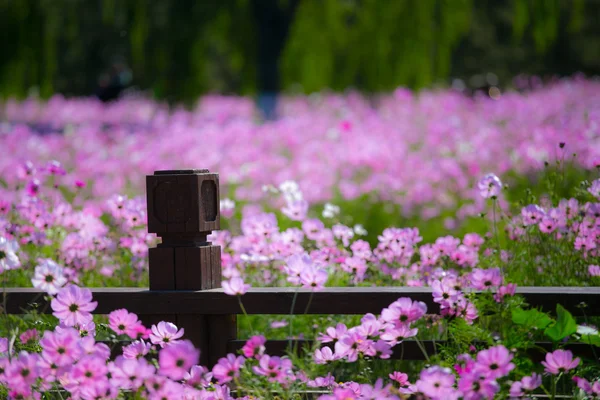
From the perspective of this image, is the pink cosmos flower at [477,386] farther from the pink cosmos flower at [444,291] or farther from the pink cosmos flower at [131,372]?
the pink cosmos flower at [131,372]

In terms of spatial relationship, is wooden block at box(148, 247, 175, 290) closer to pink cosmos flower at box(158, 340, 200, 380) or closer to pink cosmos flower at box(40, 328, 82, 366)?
pink cosmos flower at box(40, 328, 82, 366)

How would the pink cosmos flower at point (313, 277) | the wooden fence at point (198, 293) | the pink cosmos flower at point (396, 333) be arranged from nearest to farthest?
the pink cosmos flower at point (396, 333) → the pink cosmos flower at point (313, 277) → the wooden fence at point (198, 293)

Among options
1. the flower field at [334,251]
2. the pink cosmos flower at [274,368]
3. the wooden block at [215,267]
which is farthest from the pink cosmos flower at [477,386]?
the wooden block at [215,267]

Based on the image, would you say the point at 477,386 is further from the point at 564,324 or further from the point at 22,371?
the point at 22,371

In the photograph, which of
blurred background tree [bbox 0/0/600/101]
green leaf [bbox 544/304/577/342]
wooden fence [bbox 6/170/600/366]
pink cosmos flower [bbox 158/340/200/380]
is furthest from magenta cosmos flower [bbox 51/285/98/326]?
blurred background tree [bbox 0/0/600/101]

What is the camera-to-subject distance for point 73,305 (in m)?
2.12

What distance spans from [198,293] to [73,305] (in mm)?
489

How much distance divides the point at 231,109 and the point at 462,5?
3833mm

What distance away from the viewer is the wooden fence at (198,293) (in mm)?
2486

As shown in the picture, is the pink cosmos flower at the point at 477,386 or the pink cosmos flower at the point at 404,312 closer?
the pink cosmos flower at the point at 477,386

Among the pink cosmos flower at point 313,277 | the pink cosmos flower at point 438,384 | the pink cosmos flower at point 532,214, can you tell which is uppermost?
the pink cosmos flower at point 532,214

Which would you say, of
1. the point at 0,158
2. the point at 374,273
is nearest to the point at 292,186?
the point at 374,273

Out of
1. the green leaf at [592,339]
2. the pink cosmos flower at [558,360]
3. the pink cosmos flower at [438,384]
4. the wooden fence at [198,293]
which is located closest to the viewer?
the pink cosmos flower at [438,384]

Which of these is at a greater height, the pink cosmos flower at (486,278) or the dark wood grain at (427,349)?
the pink cosmos flower at (486,278)
